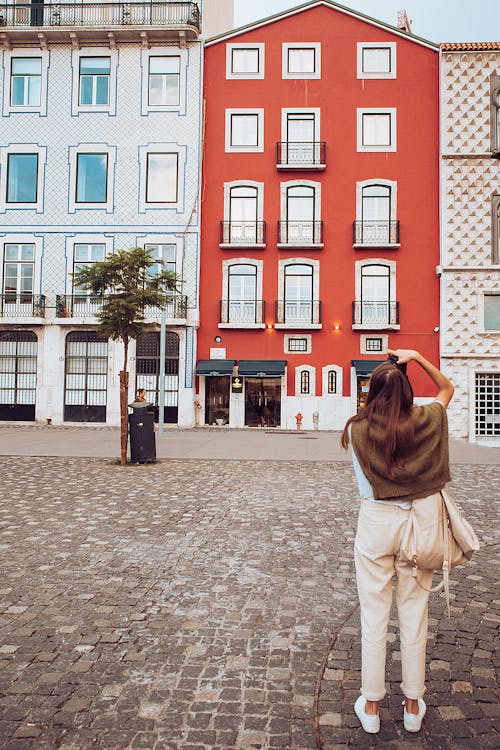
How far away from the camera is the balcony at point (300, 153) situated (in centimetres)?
2716

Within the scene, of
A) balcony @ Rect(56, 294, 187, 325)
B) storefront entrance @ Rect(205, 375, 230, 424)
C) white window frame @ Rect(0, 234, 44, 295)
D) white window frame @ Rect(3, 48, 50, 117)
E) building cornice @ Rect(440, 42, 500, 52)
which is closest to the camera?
building cornice @ Rect(440, 42, 500, 52)

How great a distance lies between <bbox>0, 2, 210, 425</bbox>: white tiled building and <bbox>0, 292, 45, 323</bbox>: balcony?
6 centimetres

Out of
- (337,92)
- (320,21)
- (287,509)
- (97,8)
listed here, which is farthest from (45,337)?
(287,509)

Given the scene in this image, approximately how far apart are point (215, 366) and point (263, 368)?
6.92 feet

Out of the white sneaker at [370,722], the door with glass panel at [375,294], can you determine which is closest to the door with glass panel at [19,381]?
the door with glass panel at [375,294]

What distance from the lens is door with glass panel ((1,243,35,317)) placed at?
27.2 m

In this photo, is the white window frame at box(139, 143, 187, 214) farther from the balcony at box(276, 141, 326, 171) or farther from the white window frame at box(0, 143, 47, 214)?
the white window frame at box(0, 143, 47, 214)

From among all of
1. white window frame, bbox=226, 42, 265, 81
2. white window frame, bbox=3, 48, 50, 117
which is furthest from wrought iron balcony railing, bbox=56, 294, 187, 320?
white window frame, bbox=226, 42, 265, 81

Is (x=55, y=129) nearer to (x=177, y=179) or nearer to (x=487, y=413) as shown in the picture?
(x=177, y=179)

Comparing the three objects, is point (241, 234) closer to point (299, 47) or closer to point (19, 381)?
point (299, 47)

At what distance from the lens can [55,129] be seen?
91.4ft

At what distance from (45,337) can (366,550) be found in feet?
85.9

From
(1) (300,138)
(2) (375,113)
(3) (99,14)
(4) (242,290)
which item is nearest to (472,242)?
(2) (375,113)

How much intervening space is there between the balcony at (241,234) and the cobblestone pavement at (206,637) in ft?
67.2
